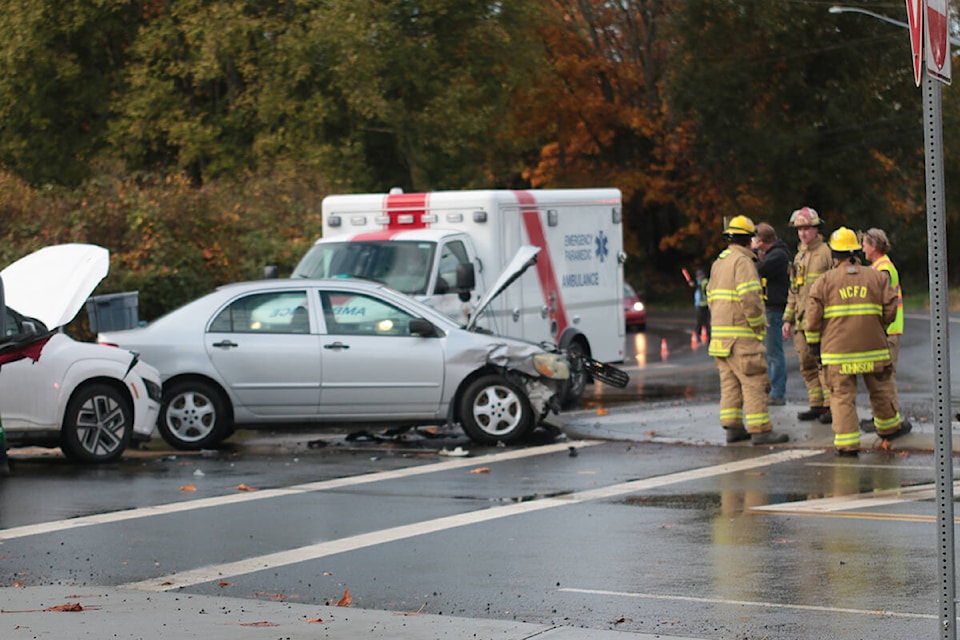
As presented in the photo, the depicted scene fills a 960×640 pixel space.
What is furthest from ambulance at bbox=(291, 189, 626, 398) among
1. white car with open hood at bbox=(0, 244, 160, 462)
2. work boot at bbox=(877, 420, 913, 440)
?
white car with open hood at bbox=(0, 244, 160, 462)

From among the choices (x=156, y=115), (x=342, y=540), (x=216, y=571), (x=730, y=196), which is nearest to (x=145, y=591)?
(x=216, y=571)

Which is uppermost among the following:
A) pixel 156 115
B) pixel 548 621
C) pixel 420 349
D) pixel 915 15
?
pixel 156 115

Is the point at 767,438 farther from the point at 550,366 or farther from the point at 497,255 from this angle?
the point at 497,255

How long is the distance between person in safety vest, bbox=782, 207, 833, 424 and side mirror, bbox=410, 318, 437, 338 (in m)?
3.48

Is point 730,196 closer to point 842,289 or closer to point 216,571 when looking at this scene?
point 842,289

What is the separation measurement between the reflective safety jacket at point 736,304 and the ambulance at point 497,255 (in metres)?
2.31

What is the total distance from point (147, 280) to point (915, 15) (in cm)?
1604

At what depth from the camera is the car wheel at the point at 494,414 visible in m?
14.5

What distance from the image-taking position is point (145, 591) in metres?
7.75

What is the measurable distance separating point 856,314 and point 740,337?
1299 mm

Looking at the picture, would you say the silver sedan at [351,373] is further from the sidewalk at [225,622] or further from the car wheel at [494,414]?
the sidewalk at [225,622]

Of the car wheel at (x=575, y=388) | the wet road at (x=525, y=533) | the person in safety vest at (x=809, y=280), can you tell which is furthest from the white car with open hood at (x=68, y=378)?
the person in safety vest at (x=809, y=280)

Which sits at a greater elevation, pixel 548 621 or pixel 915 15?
pixel 915 15

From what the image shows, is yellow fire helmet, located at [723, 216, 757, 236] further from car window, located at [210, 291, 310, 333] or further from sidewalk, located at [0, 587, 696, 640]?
sidewalk, located at [0, 587, 696, 640]
